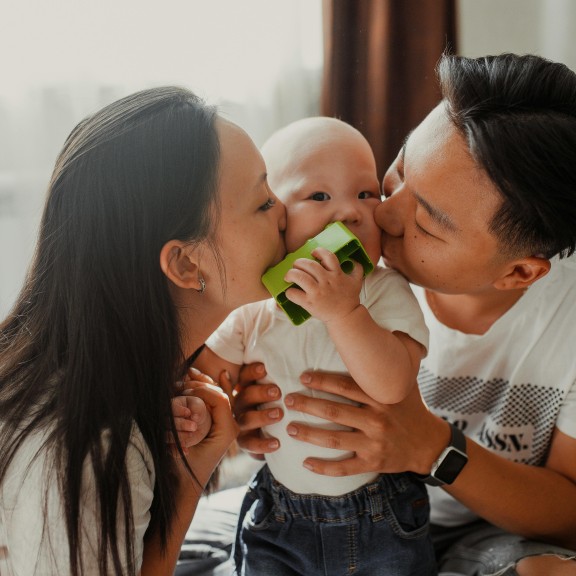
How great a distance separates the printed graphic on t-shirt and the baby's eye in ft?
1.87

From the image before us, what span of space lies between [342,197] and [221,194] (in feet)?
0.77

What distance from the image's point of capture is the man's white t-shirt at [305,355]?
3.91 ft

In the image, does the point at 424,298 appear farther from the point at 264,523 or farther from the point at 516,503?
the point at 264,523

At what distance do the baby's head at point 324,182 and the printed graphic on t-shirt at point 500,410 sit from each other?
0.39 metres

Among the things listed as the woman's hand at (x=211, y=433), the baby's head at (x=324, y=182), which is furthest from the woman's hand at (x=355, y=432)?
the baby's head at (x=324, y=182)

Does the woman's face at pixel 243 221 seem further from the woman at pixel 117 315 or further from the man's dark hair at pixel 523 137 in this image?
the man's dark hair at pixel 523 137

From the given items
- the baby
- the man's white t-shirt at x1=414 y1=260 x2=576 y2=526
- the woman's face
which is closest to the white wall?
the man's white t-shirt at x1=414 y1=260 x2=576 y2=526

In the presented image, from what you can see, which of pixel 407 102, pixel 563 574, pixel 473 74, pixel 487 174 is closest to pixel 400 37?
pixel 407 102

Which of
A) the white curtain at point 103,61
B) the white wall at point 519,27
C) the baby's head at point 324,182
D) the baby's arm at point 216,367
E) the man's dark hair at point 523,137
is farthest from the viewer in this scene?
the white wall at point 519,27

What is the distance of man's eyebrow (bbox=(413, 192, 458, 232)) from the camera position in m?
1.13

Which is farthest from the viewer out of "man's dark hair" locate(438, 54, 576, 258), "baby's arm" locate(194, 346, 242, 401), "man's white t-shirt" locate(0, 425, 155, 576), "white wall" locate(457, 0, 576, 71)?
"white wall" locate(457, 0, 576, 71)

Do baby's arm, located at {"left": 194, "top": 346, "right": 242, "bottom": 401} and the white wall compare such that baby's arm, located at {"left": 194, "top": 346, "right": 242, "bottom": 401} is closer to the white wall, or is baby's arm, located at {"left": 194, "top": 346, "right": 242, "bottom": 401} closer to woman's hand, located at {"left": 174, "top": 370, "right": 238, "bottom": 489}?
woman's hand, located at {"left": 174, "top": 370, "right": 238, "bottom": 489}

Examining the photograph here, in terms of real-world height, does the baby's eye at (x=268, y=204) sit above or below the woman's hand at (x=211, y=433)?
above

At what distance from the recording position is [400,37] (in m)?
1.99
